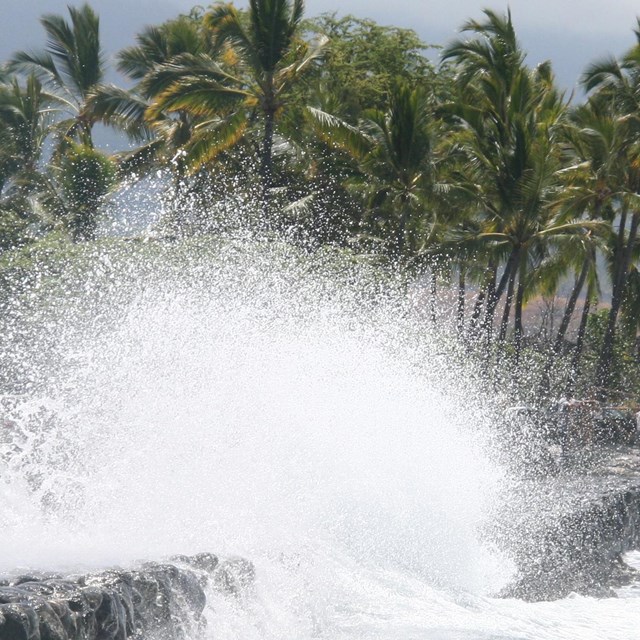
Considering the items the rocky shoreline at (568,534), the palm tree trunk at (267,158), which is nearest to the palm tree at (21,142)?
the palm tree trunk at (267,158)

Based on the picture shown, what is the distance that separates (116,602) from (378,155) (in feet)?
57.7

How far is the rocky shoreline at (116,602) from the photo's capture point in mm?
5641

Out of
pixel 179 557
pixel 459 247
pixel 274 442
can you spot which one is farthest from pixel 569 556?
pixel 459 247

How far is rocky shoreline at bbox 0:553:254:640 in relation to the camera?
222 inches

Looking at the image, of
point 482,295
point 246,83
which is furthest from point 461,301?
point 246,83

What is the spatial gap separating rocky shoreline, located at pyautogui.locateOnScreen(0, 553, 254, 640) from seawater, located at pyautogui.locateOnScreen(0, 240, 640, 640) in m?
0.41

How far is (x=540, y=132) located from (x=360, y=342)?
7.95 metres

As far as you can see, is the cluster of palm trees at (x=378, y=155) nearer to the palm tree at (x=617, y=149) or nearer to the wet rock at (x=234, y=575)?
the palm tree at (x=617, y=149)

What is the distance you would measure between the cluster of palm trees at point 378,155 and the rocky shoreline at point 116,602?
51.3ft

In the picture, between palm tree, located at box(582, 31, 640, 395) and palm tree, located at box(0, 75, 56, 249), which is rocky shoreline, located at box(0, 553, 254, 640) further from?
palm tree, located at box(0, 75, 56, 249)

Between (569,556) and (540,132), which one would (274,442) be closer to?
(569,556)

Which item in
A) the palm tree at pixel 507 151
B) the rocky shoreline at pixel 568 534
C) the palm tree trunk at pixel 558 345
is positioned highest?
the palm tree at pixel 507 151

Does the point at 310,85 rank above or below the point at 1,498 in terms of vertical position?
above

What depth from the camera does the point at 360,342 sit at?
16734 millimetres
